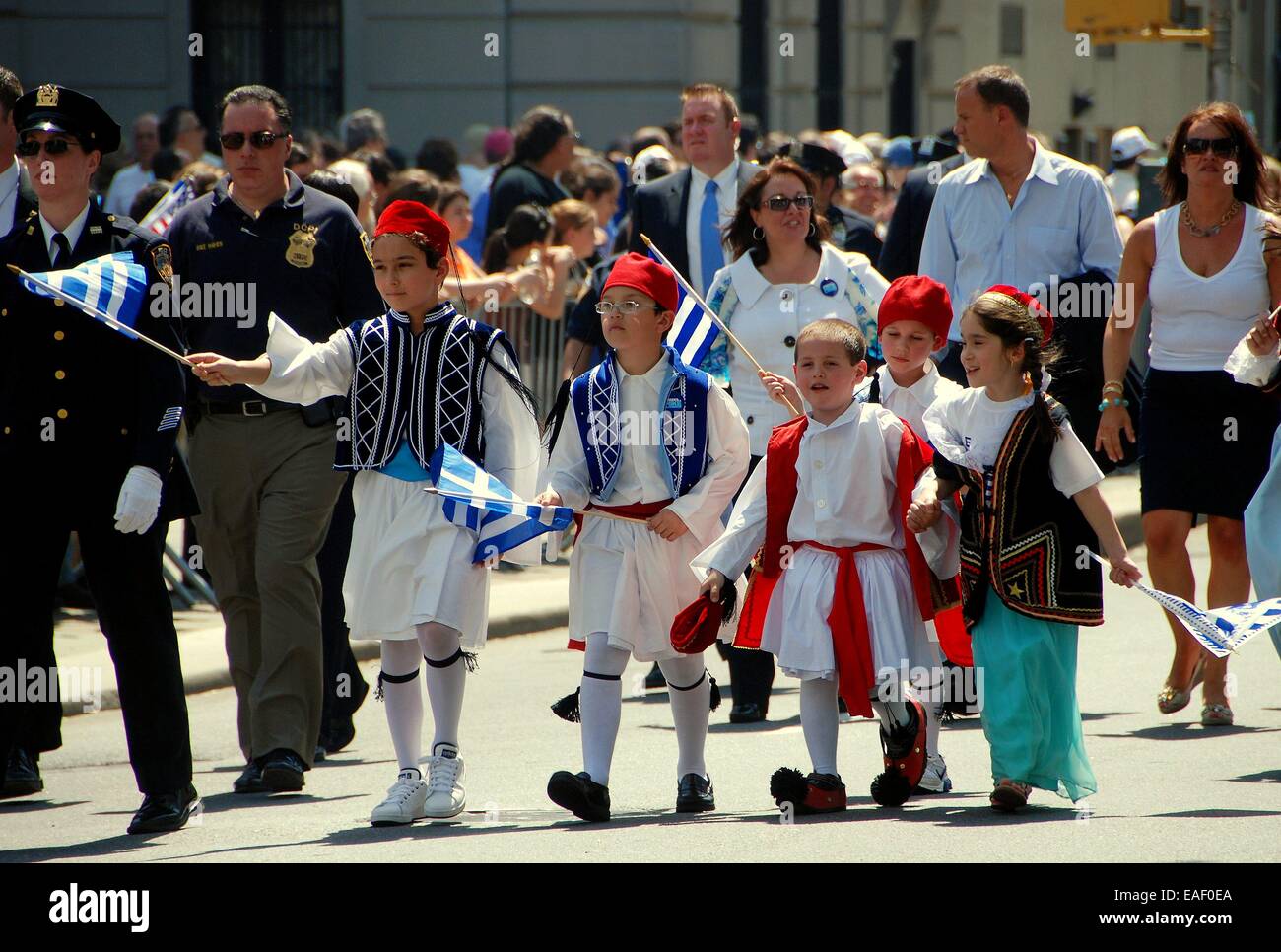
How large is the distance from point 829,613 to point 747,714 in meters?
2.23

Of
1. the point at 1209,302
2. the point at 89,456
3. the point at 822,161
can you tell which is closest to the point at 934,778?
the point at 1209,302

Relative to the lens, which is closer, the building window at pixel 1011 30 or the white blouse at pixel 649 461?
the white blouse at pixel 649 461

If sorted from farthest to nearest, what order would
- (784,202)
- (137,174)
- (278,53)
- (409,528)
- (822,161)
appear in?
(278,53) < (137,174) < (822,161) < (784,202) < (409,528)

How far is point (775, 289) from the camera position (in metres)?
8.96

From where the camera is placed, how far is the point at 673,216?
10109mm

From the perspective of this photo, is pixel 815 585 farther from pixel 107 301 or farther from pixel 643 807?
pixel 107 301

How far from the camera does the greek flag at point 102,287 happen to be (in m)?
6.87

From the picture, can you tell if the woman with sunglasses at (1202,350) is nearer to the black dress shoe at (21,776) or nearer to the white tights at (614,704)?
the white tights at (614,704)

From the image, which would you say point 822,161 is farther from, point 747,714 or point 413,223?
point 413,223

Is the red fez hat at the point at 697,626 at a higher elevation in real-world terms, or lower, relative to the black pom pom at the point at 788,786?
higher

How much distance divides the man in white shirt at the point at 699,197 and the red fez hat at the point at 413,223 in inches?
105

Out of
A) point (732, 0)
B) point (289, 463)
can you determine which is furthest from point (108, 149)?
point (732, 0)

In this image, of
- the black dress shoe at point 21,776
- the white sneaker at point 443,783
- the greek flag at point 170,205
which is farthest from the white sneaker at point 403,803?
the greek flag at point 170,205
